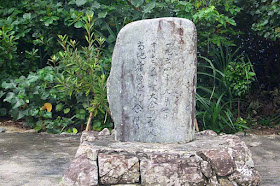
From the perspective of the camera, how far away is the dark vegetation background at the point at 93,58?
464 centimetres

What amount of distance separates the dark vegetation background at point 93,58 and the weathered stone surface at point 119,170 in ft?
5.42

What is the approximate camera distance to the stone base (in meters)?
2.55

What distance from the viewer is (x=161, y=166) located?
2.54 meters

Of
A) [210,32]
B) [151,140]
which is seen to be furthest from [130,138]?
[210,32]

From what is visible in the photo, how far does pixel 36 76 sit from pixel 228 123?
2381mm

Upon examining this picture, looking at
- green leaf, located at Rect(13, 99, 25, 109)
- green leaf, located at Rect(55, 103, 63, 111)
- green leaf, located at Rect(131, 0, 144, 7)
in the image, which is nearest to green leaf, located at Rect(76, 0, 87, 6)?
green leaf, located at Rect(131, 0, 144, 7)

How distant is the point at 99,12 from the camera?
16.0 ft

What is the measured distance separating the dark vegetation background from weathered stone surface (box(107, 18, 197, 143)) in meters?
1.21

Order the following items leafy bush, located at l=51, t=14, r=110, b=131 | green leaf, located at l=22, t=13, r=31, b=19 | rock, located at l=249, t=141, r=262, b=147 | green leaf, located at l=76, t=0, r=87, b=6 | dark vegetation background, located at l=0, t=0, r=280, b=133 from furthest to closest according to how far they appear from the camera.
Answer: green leaf, located at l=22, t=13, r=31, b=19, green leaf, located at l=76, t=0, r=87, b=6, dark vegetation background, located at l=0, t=0, r=280, b=133, rock, located at l=249, t=141, r=262, b=147, leafy bush, located at l=51, t=14, r=110, b=131

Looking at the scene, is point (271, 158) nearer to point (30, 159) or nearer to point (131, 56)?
point (131, 56)

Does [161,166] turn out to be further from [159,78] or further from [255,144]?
[255,144]

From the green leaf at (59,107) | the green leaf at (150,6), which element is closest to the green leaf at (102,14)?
the green leaf at (150,6)

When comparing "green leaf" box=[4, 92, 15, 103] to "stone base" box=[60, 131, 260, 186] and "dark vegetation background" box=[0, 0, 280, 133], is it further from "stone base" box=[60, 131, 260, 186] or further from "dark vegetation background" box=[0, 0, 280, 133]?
"stone base" box=[60, 131, 260, 186]

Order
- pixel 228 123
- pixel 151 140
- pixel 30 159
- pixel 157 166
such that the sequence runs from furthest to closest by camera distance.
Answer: pixel 228 123 < pixel 30 159 < pixel 151 140 < pixel 157 166
